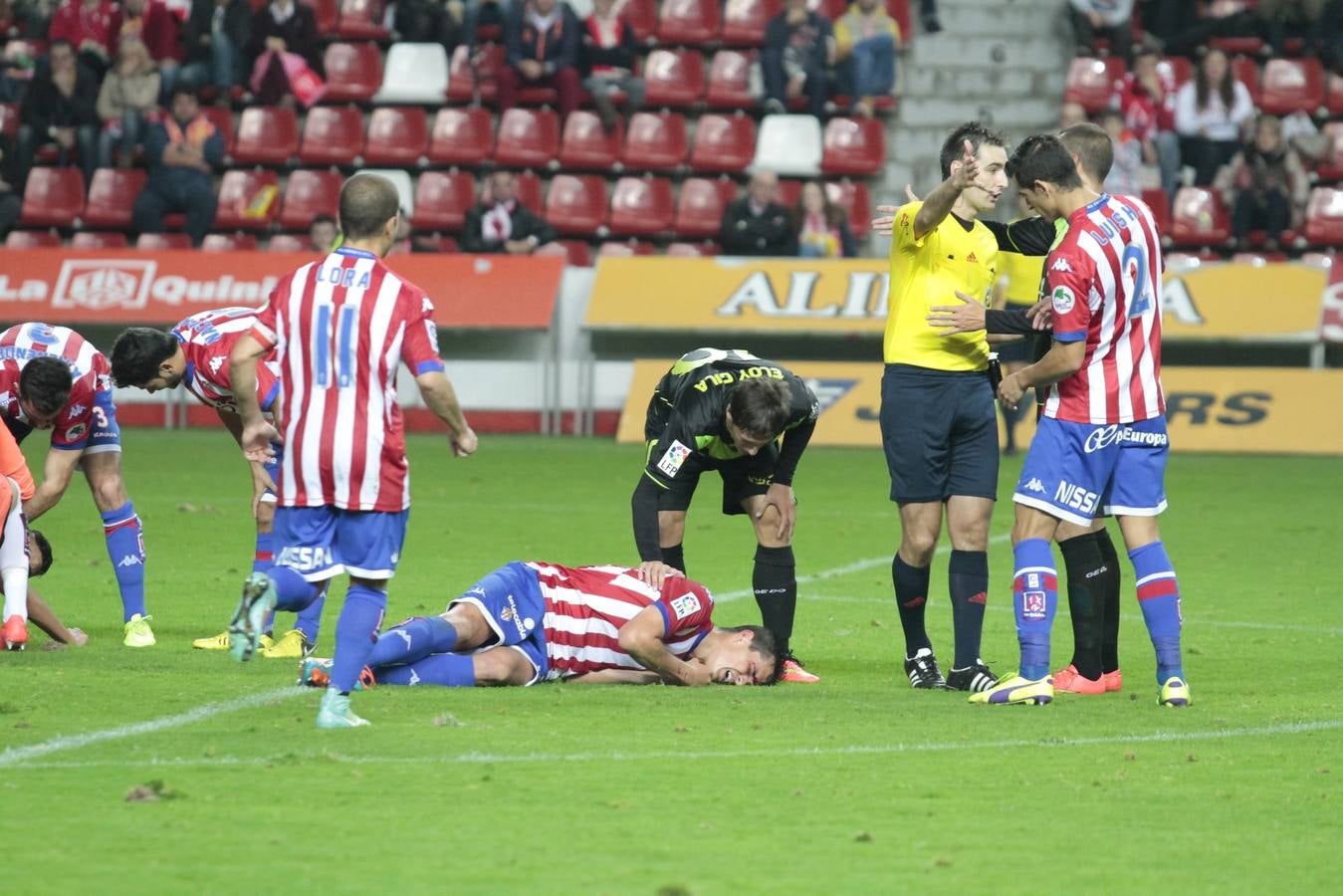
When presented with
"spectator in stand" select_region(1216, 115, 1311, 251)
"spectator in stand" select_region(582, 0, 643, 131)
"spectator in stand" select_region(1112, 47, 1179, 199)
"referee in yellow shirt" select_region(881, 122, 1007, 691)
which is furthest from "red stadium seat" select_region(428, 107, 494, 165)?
"referee in yellow shirt" select_region(881, 122, 1007, 691)

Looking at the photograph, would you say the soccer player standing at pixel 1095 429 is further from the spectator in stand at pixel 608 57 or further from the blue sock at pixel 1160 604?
the spectator in stand at pixel 608 57

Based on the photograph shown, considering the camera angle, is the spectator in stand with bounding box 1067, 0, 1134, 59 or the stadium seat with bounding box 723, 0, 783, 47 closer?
the spectator in stand with bounding box 1067, 0, 1134, 59

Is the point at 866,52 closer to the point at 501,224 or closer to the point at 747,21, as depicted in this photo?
the point at 747,21

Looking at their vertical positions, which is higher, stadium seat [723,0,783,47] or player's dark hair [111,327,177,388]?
stadium seat [723,0,783,47]

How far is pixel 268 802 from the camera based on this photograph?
5.27 metres

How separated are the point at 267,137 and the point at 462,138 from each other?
228 centimetres

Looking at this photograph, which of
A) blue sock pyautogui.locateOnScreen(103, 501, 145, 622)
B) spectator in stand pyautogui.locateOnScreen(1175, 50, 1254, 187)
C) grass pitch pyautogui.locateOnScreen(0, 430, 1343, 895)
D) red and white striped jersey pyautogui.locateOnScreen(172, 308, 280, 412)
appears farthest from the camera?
spectator in stand pyautogui.locateOnScreen(1175, 50, 1254, 187)

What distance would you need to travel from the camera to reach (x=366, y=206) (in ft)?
20.7

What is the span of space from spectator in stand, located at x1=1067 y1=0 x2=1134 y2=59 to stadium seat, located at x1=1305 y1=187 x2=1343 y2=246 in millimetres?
2750

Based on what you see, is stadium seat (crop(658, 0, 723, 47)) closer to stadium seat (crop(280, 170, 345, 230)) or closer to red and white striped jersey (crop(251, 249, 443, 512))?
stadium seat (crop(280, 170, 345, 230))

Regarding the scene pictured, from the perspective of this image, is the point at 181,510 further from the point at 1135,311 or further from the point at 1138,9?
the point at 1138,9

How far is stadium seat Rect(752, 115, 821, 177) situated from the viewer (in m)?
22.3

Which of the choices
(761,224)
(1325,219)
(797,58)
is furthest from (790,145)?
(1325,219)

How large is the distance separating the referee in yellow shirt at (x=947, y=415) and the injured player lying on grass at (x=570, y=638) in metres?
0.75
